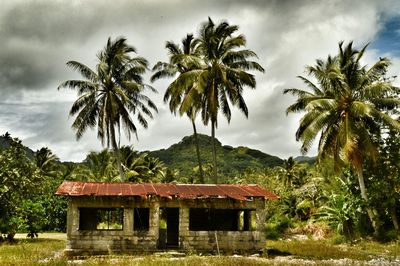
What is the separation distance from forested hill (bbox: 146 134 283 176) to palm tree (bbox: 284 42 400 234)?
101 m

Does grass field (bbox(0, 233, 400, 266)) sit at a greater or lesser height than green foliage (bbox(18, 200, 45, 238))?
lesser

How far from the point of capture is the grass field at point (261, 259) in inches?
602

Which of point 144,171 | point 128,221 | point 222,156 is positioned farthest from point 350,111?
point 222,156

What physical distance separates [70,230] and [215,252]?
649cm

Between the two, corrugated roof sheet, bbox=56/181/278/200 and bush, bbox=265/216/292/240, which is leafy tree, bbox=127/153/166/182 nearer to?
bush, bbox=265/216/292/240

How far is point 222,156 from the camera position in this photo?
143 metres

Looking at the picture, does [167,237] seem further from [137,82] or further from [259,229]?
[137,82]

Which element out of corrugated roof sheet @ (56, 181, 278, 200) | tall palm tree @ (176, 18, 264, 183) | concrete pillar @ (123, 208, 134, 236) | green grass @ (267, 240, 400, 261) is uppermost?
tall palm tree @ (176, 18, 264, 183)

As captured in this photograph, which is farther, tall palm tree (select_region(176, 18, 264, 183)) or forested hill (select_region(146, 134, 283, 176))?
forested hill (select_region(146, 134, 283, 176))

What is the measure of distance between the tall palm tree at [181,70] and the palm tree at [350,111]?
7176 millimetres

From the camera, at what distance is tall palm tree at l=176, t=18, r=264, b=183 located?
2719cm

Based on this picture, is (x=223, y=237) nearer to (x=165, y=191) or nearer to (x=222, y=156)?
(x=165, y=191)

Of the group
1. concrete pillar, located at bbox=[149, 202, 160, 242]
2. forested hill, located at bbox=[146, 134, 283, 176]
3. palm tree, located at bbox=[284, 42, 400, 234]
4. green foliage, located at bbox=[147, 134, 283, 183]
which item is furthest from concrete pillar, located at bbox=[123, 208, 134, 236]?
forested hill, located at bbox=[146, 134, 283, 176]

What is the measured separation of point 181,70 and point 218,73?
437 centimetres
